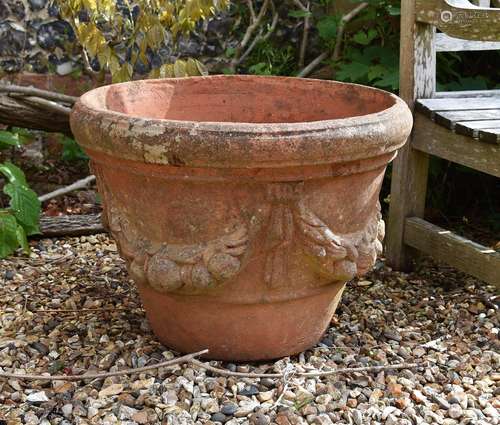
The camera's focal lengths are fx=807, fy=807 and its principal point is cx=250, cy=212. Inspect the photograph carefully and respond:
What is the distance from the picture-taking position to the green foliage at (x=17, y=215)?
123 inches

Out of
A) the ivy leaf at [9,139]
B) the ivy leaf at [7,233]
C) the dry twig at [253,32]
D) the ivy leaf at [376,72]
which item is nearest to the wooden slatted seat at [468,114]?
the ivy leaf at [376,72]

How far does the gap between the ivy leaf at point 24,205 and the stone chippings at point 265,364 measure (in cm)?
17

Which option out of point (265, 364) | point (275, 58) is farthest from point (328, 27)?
point (265, 364)

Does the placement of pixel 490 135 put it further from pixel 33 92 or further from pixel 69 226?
pixel 33 92

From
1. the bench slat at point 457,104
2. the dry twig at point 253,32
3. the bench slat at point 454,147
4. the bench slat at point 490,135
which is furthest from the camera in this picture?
the dry twig at point 253,32

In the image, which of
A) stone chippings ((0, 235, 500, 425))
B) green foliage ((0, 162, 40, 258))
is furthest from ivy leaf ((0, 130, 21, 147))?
stone chippings ((0, 235, 500, 425))

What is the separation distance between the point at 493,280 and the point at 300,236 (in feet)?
3.18

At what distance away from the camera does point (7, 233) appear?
3.14 m

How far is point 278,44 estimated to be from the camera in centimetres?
436

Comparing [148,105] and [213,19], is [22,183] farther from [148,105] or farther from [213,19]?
[213,19]

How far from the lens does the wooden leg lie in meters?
3.07

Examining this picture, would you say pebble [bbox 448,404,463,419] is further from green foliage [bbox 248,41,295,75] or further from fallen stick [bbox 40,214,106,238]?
green foliage [bbox 248,41,295,75]

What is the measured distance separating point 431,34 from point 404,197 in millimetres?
619

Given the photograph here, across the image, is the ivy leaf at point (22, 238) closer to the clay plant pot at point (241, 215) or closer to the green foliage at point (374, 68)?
the clay plant pot at point (241, 215)
